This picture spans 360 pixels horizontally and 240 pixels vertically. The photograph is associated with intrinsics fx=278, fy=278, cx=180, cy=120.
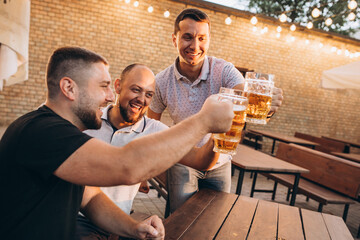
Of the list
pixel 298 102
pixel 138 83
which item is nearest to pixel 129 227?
pixel 138 83

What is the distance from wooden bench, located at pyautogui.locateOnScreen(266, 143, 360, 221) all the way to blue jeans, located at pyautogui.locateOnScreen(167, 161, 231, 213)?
6.32ft

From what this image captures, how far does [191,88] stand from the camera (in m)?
2.29

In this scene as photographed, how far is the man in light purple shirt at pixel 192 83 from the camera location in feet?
6.71

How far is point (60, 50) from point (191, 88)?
1.18 m

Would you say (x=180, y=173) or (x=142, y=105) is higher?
(x=142, y=105)

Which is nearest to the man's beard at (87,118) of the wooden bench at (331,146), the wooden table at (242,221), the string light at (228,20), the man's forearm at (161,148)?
the man's forearm at (161,148)

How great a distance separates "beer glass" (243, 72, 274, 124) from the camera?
4.24 ft

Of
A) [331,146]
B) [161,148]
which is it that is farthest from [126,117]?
[331,146]

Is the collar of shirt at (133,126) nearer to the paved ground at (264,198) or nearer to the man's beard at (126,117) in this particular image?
the man's beard at (126,117)

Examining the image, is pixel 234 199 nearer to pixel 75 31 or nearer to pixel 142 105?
pixel 142 105

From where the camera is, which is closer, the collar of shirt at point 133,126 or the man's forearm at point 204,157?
the man's forearm at point 204,157

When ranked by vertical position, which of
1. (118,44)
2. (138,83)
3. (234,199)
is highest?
(118,44)

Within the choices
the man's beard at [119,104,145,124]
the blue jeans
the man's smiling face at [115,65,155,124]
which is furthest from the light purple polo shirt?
the man's beard at [119,104,145,124]

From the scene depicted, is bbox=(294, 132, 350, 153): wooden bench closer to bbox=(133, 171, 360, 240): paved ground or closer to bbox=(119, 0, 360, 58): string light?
bbox=(133, 171, 360, 240): paved ground
